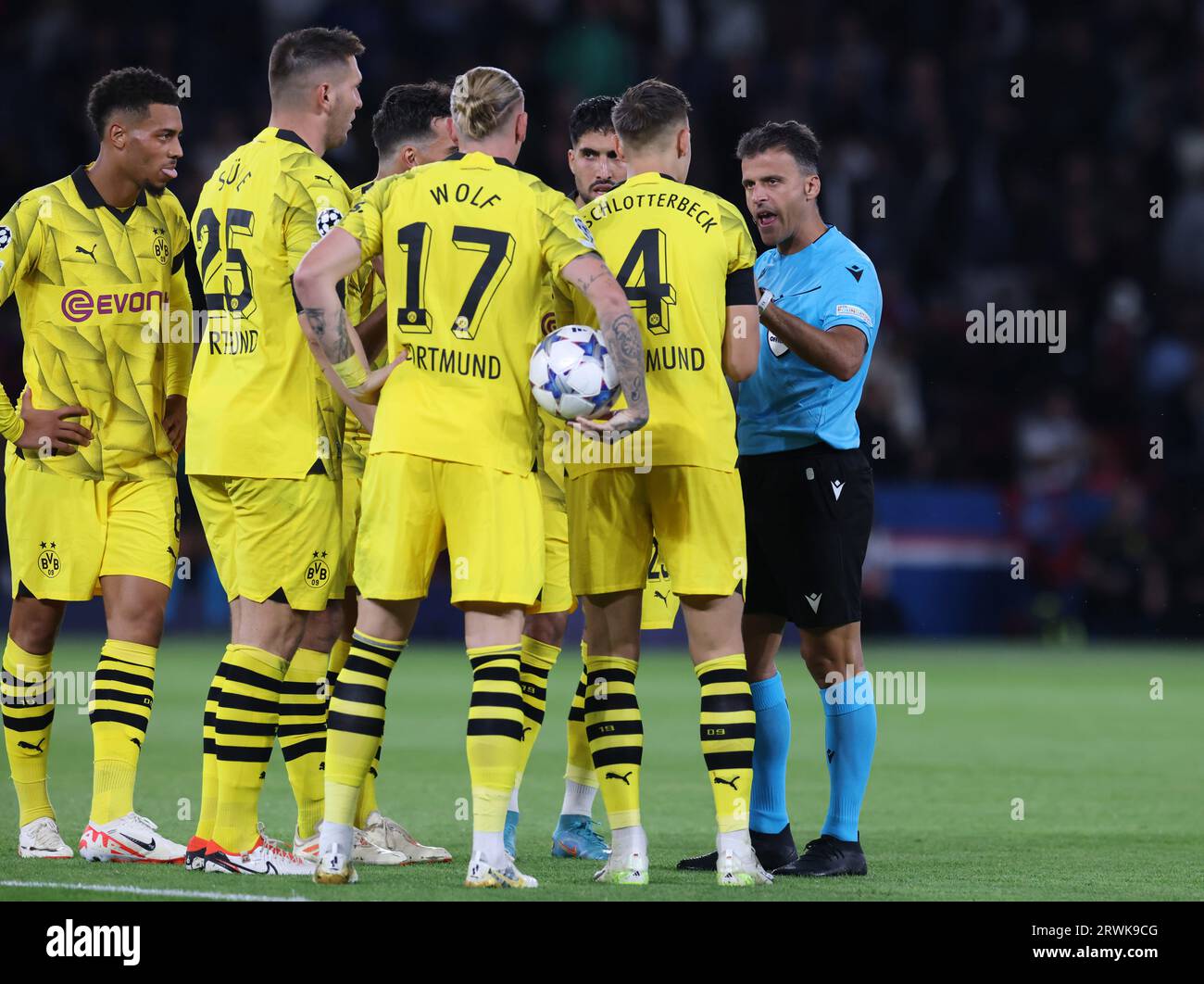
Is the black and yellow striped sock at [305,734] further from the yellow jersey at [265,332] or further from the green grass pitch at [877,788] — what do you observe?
the yellow jersey at [265,332]

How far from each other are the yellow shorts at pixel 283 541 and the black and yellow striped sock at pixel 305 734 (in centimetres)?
49

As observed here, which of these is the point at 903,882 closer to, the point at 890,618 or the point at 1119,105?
the point at 890,618

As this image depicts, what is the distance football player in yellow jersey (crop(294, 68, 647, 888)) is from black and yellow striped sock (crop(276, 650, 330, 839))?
0.98 meters

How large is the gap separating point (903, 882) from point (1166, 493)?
13249 mm

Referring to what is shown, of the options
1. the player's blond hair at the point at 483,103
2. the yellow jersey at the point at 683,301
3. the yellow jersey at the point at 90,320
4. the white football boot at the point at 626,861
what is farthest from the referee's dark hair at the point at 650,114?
the white football boot at the point at 626,861

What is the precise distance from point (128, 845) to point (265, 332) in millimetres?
1998

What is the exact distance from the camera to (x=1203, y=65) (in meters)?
21.4

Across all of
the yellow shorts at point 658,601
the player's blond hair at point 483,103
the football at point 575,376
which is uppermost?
the player's blond hair at point 483,103

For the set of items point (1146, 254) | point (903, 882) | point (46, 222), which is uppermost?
point (1146, 254)

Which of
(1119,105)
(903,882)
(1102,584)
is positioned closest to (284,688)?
(903,882)

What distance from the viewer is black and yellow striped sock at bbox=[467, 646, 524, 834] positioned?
5.84 metres

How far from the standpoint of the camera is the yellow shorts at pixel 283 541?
6426mm

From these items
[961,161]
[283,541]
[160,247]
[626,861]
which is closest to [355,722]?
[283,541]

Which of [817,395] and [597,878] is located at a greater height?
[817,395]
